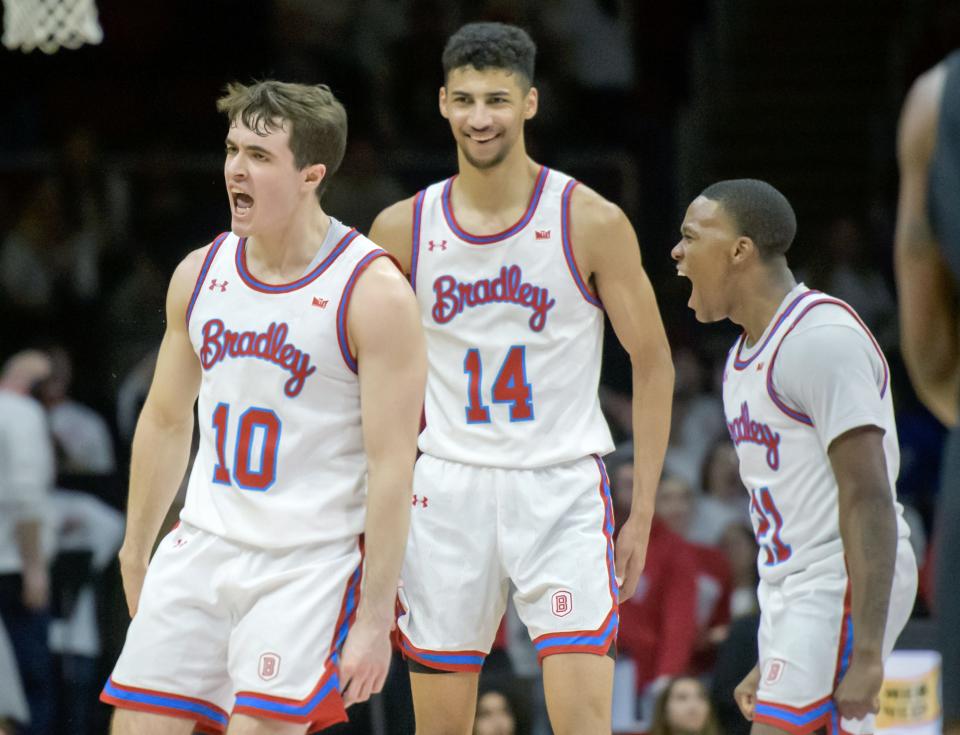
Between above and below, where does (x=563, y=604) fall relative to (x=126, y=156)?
below

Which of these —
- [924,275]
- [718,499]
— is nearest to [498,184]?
[924,275]

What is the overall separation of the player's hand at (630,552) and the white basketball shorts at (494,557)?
146 millimetres

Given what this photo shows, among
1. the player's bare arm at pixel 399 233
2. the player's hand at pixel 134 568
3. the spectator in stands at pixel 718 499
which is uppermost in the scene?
the player's bare arm at pixel 399 233

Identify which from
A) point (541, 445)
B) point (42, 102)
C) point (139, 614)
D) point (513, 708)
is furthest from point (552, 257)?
point (42, 102)

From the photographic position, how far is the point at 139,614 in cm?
369

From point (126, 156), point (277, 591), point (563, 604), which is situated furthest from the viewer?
point (126, 156)

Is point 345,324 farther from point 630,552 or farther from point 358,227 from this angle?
point 358,227

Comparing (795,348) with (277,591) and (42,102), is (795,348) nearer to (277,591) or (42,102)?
(277,591)

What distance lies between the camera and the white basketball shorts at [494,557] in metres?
4.46

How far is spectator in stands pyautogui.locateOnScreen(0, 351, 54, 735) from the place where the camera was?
23.7 feet

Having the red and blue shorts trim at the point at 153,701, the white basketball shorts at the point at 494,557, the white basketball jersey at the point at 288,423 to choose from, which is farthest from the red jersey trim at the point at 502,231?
the red and blue shorts trim at the point at 153,701

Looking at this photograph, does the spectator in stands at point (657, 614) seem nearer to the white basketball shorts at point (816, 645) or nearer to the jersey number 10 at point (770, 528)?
the jersey number 10 at point (770, 528)

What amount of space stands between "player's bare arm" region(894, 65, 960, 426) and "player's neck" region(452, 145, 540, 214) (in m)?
2.38

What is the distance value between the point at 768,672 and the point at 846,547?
42cm
